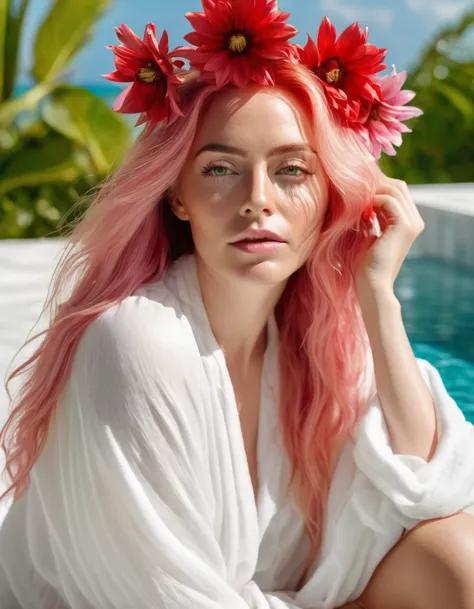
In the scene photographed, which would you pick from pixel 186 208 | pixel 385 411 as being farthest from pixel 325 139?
pixel 385 411

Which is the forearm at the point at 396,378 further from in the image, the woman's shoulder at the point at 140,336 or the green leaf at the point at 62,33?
the green leaf at the point at 62,33

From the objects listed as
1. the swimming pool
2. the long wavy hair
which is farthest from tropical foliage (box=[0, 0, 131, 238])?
the long wavy hair

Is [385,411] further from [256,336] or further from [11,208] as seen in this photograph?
[11,208]

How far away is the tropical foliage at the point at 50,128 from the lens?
22.9ft

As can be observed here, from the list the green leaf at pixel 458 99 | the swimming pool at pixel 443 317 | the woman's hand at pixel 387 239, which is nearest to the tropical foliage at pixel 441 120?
the green leaf at pixel 458 99

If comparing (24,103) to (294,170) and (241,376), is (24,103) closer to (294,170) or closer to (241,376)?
(241,376)

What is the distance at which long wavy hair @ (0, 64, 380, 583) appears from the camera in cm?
161

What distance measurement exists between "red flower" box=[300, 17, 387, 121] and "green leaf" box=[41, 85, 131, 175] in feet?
17.8

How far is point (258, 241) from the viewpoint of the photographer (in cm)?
160

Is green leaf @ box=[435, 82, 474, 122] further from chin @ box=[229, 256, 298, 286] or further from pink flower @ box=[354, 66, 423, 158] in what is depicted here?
chin @ box=[229, 256, 298, 286]

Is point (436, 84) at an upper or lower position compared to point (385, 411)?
lower

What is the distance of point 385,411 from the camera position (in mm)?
1740

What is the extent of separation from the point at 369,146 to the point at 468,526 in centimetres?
74

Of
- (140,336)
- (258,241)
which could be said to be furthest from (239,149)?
(140,336)
